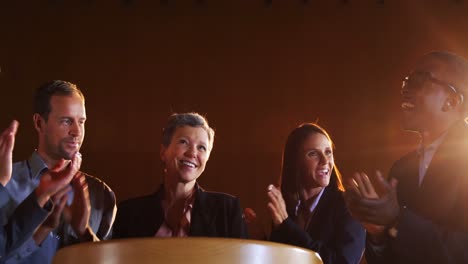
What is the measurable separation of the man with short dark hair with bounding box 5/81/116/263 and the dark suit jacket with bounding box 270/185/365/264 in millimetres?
838

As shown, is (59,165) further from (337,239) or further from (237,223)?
(337,239)

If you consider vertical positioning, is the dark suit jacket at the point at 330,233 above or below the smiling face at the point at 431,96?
below

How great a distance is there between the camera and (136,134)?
A: 418cm

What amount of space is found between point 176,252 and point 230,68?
373 cm

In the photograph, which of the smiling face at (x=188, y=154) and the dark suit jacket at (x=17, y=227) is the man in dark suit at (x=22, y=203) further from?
the smiling face at (x=188, y=154)

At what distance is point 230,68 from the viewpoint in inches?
169

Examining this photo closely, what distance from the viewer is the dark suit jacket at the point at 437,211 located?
2.28 metres

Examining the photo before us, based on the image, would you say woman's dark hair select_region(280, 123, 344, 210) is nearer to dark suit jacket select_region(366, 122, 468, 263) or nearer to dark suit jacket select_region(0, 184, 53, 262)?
dark suit jacket select_region(366, 122, 468, 263)

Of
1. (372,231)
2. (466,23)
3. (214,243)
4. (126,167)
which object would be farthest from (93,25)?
(214,243)

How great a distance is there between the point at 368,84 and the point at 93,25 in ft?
5.70

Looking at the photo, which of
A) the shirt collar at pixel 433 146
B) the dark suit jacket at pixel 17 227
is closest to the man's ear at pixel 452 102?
the shirt collar at pixel 433 146

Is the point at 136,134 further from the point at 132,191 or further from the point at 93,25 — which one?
the point at 93,25

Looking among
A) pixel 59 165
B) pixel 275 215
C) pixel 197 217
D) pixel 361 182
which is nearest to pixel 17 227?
pixel 59 165

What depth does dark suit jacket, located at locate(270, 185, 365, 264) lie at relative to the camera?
128 inches
